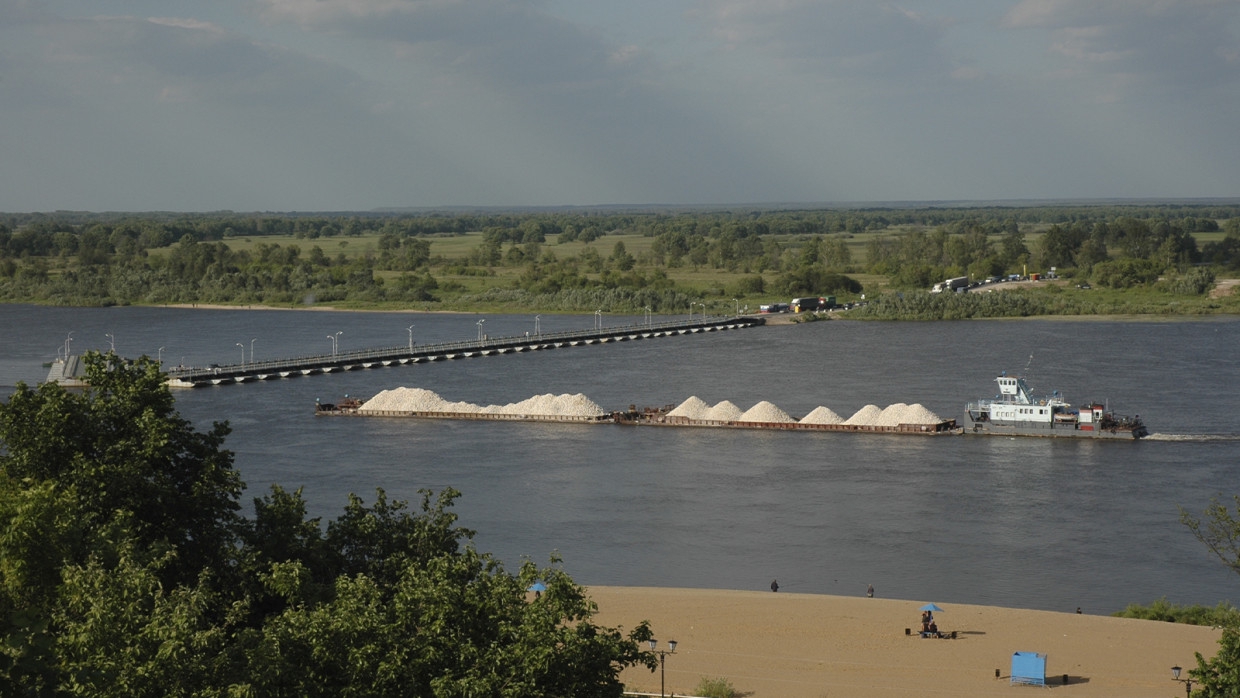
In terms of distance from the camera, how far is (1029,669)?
781 inches

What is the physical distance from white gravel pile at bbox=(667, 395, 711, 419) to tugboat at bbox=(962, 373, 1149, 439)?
901cm

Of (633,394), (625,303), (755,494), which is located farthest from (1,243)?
(755,494)

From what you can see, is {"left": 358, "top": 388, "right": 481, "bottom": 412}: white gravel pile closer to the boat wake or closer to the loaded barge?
the loaded barge

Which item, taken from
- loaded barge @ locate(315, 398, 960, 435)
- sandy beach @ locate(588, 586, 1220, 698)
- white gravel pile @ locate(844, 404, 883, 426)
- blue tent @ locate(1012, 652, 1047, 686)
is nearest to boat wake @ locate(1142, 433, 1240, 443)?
loaded barge @ locate(315, 398, 960, 435)

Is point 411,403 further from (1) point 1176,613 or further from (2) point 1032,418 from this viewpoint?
(1) point 1176,613

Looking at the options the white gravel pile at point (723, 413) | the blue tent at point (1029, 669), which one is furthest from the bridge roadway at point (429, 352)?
the blue tent at point (1029, 669)

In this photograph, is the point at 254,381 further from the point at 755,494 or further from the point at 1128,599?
the point at 1128,599

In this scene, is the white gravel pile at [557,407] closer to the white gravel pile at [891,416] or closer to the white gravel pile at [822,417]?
the white gravel pile at [822,417]

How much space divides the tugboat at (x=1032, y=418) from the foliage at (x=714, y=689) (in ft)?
98.5

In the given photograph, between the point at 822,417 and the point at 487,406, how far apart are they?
12.8 m

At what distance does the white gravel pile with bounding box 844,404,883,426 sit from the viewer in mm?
47997

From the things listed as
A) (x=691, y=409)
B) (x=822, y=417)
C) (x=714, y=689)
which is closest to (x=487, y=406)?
(x=691, y=409)

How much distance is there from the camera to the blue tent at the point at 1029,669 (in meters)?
19.8

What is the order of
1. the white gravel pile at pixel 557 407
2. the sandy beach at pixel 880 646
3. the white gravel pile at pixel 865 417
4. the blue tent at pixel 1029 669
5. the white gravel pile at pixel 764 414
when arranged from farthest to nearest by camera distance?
the white gravel pile at pixel 557 407 < the white gravel pile at pixel 764 414 < the white gravel pile at pixel 865 417 < the sandy beach at pixel 880 646 < the blue tent at pixel 1029 669
